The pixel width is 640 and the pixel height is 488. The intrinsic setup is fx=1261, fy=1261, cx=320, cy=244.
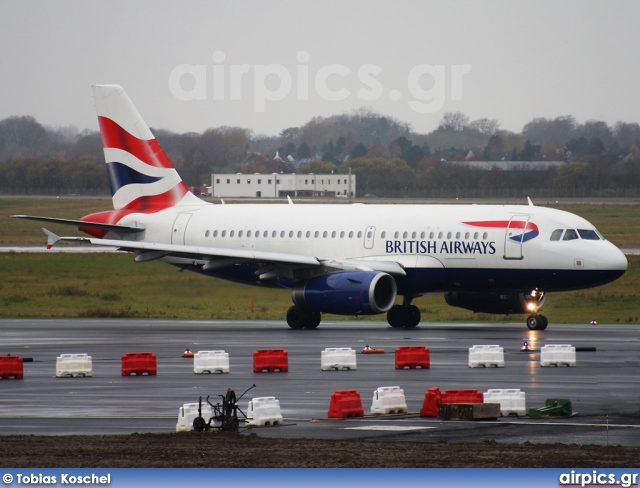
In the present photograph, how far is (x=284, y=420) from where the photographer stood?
20.5m

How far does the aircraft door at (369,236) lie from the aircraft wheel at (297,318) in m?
3.27

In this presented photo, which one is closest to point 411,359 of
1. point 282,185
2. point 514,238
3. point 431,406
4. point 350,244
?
point 431,406

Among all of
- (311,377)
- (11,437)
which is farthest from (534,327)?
(11,437)

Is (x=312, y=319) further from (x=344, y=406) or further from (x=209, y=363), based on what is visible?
(x=344, y=406)

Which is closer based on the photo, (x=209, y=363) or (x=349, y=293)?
(x=209, y=363)

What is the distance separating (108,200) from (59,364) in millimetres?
87566

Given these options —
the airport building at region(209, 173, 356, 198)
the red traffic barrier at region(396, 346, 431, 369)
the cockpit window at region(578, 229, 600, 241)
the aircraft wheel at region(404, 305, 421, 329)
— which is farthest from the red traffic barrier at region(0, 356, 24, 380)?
the airport building at region(209, 173, 356, 198)

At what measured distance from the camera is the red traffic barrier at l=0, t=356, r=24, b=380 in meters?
28.3

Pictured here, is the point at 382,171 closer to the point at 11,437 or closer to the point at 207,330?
the point at 207,330

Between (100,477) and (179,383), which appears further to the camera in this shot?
(179,383)

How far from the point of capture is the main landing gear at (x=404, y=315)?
4419cm

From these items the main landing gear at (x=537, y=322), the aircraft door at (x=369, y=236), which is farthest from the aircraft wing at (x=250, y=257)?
the main landing gear at (x=537, y=322)

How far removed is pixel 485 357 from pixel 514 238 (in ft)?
39.6

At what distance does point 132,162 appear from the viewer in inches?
1938
